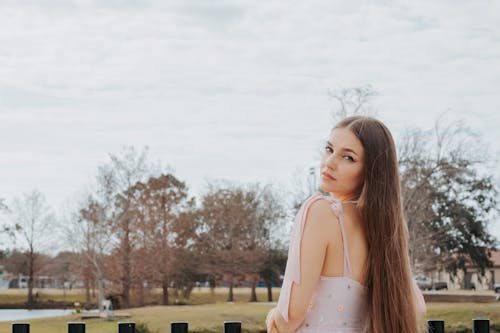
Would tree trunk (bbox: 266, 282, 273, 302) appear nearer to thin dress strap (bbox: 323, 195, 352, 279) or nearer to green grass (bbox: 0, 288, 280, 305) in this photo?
green grass (bbox: 0, 288, 280, 305)

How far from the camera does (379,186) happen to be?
2.08m

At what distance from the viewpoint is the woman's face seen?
6.91ft

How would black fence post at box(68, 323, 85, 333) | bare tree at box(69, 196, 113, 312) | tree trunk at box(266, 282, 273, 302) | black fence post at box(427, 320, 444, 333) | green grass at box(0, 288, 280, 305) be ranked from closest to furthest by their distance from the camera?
black fence post at box(68, 323, 85, 333)
black fence post at box(427, 320, 444, 333)
bare tree at box(69, 196, 113, 312)
green grass at box(0, 288, 280, 305)
tree trunk at box(266, 282, 273, 302)

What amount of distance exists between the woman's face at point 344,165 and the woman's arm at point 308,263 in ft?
0.47

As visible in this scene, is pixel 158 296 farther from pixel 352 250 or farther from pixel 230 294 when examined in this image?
pixel 352 250

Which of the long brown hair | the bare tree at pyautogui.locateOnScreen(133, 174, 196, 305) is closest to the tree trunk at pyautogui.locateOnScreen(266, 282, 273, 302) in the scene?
the bare tree at pyautogui.locateOnScreen(133, 174, 196, 305)

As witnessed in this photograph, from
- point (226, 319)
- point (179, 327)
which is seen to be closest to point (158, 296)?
point (226, 319)

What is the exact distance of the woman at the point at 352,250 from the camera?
1.98 m

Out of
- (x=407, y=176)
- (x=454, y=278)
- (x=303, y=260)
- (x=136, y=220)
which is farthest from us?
(x=454, y=278)

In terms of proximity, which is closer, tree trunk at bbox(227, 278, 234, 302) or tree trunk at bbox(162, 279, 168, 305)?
tree trunk at bbox(162, 279, 168, 305)

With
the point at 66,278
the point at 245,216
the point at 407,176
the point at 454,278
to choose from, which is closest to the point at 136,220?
the point at 245,216

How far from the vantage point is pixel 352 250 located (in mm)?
2041

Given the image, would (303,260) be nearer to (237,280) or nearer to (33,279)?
(237,280)

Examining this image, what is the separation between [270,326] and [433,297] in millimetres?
25983
